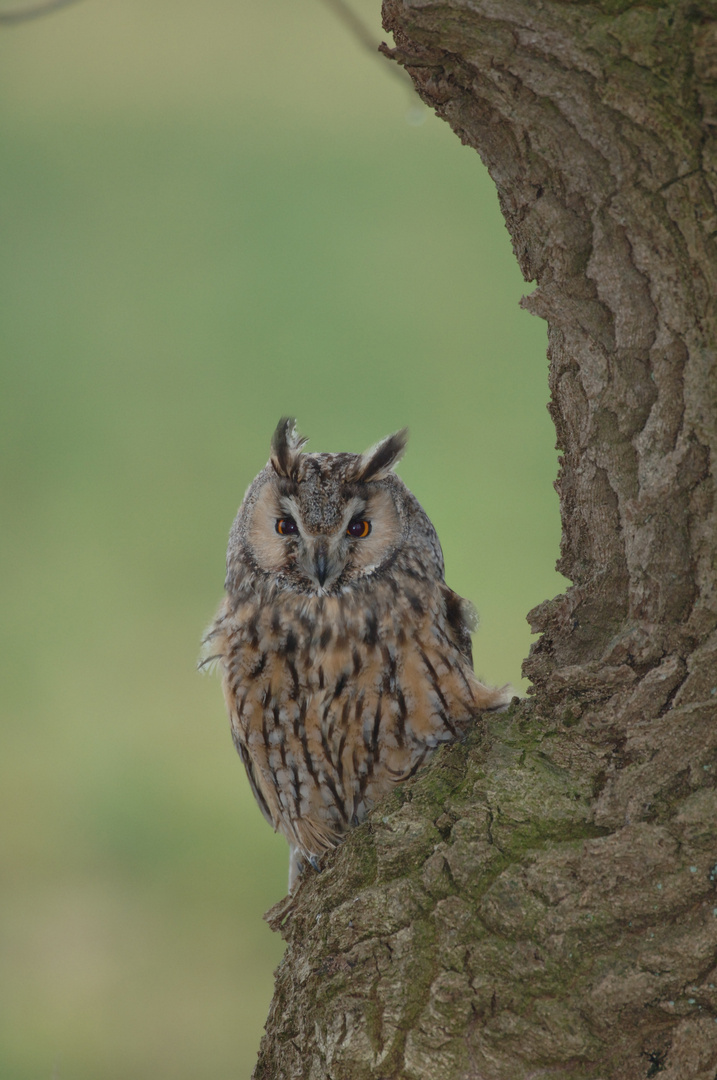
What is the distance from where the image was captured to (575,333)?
1.62 metres

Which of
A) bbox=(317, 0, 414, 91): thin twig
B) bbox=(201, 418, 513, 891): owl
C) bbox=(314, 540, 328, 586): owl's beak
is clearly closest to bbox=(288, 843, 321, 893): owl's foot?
bbox=(201, 418, 513, 891): owl

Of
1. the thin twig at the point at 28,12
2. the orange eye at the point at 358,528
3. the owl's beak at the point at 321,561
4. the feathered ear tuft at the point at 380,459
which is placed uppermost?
the thin twig at the point at 28,12

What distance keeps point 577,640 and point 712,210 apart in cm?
69

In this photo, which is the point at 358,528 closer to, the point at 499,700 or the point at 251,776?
the point at 499,700

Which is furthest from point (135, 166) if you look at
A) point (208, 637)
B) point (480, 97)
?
point (480, 97)

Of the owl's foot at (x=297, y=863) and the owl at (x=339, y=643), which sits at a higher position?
the owl at (x=339, y=643)

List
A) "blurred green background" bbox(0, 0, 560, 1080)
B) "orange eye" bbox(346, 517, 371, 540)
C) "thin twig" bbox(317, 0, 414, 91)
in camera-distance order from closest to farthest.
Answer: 1. "thin twig" bbox(317, 0, 414, 91)
2. "orange eye" bbox(346, 517, 371, 540)
3. "blurred green background" bbox(0, 0, 560, 1080)

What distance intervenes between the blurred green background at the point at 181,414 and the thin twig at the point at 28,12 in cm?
172

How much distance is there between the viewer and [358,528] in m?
2.30

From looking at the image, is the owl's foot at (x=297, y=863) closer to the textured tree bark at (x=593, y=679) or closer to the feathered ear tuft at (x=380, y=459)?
the textured tree bark at (x=593, y=679)

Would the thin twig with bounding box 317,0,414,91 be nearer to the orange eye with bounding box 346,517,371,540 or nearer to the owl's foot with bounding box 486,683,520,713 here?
the orange eye with bounding box 346,517,371,540

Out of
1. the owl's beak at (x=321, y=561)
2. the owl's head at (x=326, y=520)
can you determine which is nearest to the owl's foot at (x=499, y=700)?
the owl's head at (x=326, y=520)

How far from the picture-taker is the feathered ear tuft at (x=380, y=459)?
2.26 m

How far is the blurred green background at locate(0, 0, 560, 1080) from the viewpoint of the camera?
4.11 meters
